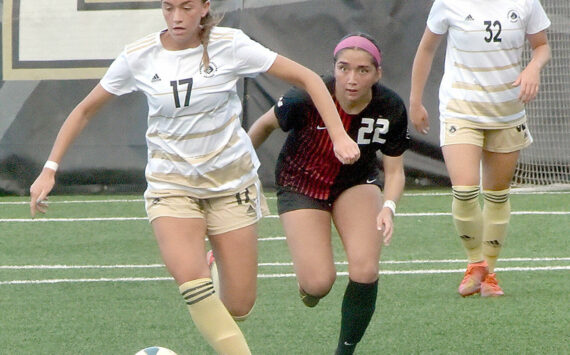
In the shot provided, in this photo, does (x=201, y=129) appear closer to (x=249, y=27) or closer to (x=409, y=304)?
(x=409, y=304)

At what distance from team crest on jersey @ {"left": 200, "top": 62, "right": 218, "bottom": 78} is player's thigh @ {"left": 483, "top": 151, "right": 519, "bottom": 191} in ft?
8.92

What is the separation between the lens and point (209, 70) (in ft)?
16.3

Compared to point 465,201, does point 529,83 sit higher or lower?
higher

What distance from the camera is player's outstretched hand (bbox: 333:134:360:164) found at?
186 inches

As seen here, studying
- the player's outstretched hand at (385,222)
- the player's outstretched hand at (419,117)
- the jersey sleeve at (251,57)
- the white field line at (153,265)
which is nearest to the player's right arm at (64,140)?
the jersey sleeve at (251,57)

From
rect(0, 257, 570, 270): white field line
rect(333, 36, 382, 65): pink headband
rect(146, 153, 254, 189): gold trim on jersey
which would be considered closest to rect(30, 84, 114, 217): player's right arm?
rect(146, 153, 254, 189): gold trim on jersey

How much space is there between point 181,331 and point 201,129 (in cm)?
176

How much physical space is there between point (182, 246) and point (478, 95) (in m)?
2.81

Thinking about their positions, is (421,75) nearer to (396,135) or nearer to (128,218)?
(396,135)

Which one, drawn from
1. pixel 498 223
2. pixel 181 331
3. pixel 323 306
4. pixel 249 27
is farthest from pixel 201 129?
pixel 249 27

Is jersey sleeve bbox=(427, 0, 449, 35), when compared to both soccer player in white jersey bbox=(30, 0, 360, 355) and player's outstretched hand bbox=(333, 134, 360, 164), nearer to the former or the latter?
soccer player in white jersey bbox=(30, 0, 360, 355)

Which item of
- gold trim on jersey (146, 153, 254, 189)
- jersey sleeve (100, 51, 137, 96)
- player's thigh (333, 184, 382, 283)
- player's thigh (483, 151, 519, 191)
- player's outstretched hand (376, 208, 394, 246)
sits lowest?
player's thigh (483, 151, 519, 191)

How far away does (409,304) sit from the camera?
22.7 feet

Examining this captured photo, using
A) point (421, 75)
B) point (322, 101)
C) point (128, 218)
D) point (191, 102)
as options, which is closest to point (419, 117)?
point (421, 75)
